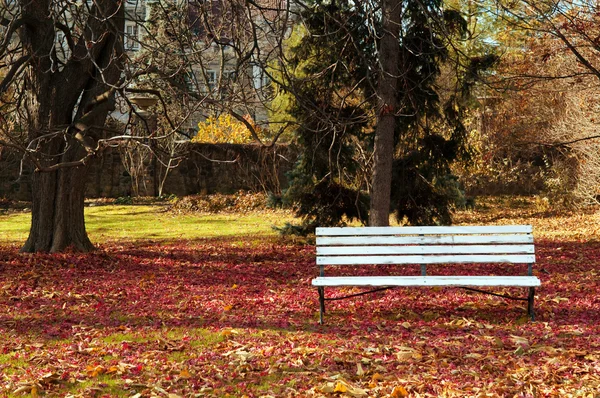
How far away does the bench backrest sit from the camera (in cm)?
658

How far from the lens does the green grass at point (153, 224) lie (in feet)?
50.7

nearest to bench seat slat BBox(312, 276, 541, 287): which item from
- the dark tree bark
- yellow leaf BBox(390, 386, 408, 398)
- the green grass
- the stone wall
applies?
yellow leaf BBox(390, 386, 408, 398)

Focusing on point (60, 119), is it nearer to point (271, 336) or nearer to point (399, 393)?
point (271, 336)

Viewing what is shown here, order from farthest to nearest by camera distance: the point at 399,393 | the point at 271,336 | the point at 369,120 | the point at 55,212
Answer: the point at 369,120, the point at 55,212, the point at 271,336, the point at 399,393

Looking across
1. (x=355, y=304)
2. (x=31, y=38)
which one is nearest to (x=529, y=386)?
(x=355, y=304)

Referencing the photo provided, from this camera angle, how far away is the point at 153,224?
18375 millimetres

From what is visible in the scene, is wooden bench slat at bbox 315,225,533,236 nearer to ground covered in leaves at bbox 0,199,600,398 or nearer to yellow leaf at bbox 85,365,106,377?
Result: ground covered in leaves at bbox 0,199,600,398

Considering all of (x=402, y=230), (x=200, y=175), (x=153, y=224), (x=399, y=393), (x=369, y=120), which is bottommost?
(x=399, y=393)

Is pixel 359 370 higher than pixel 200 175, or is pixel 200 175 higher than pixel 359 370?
pixel 200 175

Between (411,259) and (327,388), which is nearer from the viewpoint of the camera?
(327,388)

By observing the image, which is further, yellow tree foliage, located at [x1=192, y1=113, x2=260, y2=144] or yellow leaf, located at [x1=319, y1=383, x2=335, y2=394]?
yellow tree foliage, located at [x1=192, y1=113, x2=260, y2=144]

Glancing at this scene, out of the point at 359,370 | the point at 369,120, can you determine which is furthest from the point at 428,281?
the point at 369,120

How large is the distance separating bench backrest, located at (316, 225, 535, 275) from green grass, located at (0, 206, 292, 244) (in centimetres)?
777

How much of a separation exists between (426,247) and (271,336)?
1817 mm
